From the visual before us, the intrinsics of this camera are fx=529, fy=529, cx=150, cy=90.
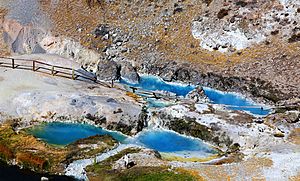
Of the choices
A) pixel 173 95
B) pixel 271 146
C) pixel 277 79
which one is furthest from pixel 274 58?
pixel 271 146

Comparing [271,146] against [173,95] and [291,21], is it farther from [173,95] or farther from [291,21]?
[291,21]

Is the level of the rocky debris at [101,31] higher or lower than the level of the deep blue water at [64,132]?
higher

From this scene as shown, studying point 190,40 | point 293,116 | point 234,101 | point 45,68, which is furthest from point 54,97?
point 293,116

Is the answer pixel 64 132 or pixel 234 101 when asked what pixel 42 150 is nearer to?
pixel 64 132

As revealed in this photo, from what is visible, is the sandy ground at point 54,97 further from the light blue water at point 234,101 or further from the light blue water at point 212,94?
the light blue water at point 234,101

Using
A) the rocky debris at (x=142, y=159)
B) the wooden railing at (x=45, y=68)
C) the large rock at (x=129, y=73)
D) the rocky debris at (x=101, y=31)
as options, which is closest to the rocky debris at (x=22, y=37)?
the wooden railing at (x=45, y=68)

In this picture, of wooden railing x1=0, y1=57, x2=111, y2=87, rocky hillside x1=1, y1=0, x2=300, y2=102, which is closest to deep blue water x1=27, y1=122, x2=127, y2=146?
wooden railing x1=0, y1=57, x2=111, y2=87
